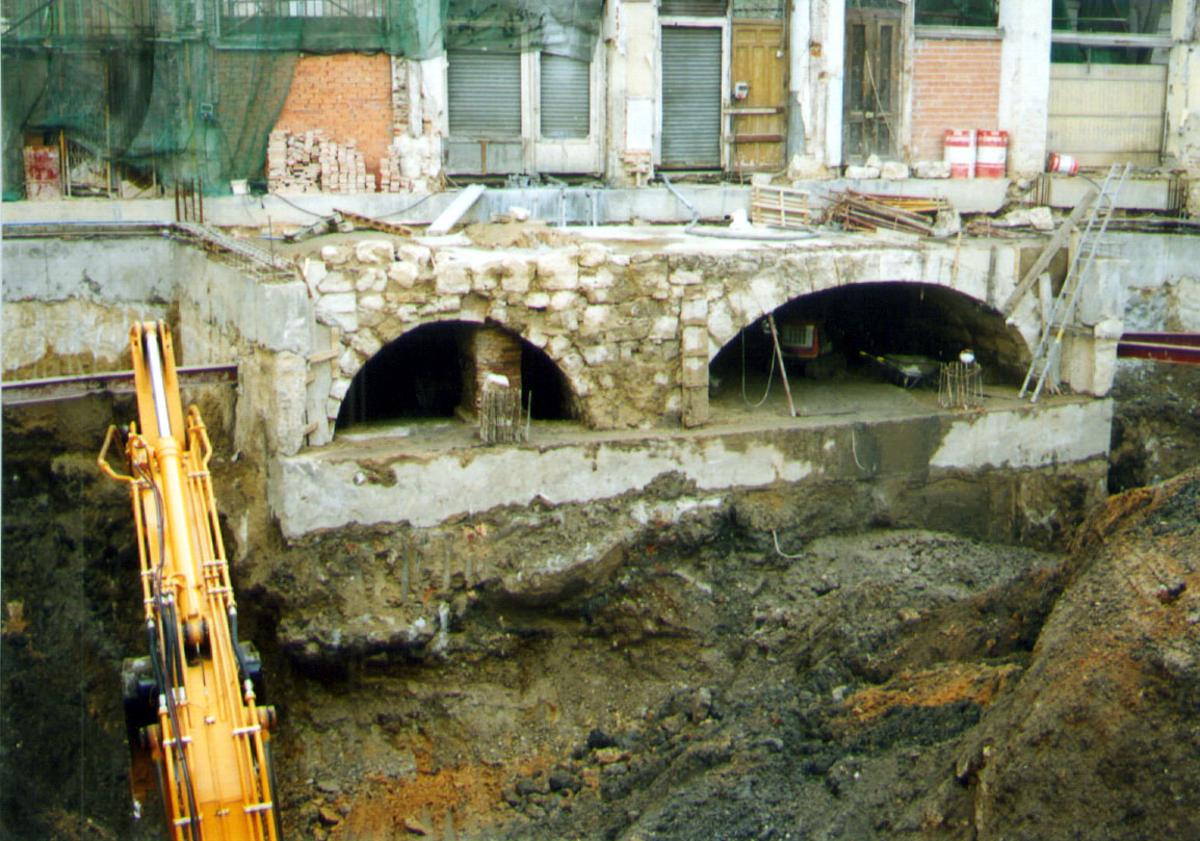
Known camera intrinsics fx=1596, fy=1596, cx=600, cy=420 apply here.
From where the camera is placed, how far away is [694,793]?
11.2m

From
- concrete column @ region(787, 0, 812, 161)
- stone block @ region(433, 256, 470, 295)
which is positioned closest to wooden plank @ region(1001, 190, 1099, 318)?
concrete column @ region(787, 0, 812, 161)

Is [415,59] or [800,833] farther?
[415,59]

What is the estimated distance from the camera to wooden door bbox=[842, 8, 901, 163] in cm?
2014

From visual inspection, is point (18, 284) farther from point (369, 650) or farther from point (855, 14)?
point (855, 14)

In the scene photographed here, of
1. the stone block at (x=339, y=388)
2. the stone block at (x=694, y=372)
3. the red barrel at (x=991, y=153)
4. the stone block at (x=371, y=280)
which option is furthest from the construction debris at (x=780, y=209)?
the stone block at (x=339, y=388)

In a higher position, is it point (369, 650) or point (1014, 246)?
point (1014, 246)

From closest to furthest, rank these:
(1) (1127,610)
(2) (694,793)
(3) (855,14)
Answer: (1) (1127,610) < (2) (694,793) < (3) (855,14)

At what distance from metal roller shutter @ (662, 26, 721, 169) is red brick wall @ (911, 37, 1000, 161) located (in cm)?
261

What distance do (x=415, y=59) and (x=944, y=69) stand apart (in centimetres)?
691

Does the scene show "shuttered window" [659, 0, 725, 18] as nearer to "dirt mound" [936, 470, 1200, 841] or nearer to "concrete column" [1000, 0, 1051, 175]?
"concrete column" [1000, 0, 1051, 175]

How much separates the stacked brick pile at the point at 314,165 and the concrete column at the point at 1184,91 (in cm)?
1088

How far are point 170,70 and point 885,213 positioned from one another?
7848mm

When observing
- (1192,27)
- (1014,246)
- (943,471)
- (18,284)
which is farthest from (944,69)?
(18,284)

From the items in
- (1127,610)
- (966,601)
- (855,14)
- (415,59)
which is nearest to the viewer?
(1127,610)
